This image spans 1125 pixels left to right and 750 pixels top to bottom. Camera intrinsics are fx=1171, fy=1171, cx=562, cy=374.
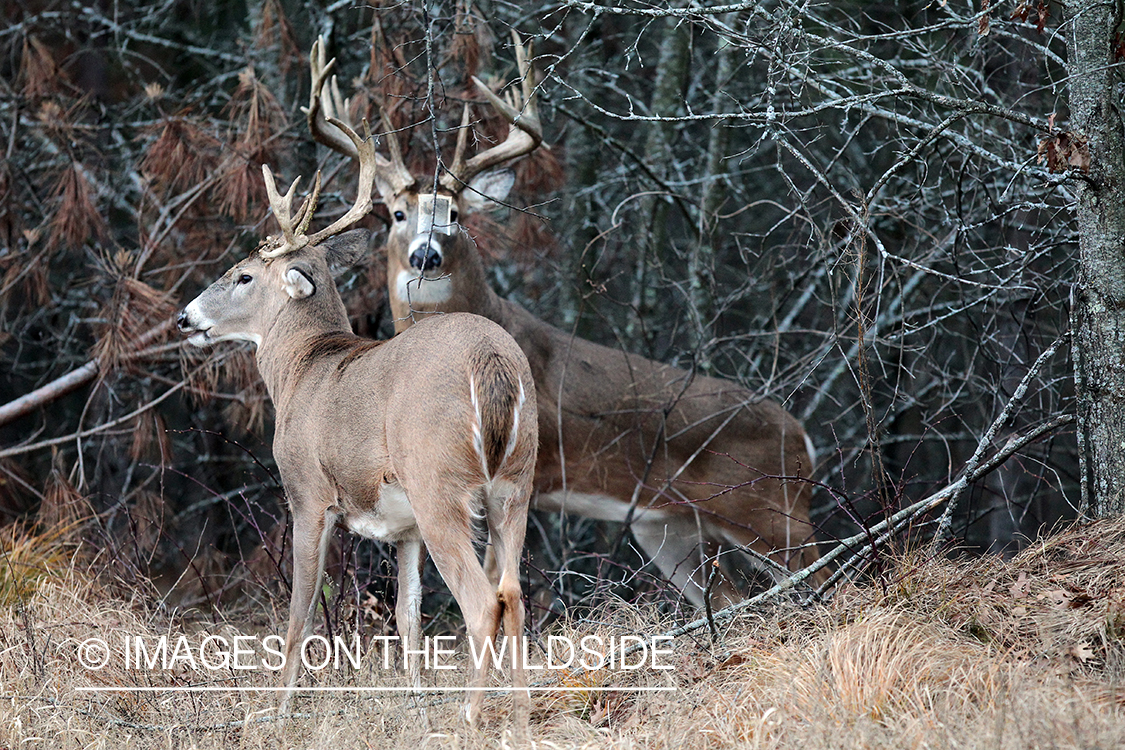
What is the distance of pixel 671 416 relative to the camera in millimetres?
7016

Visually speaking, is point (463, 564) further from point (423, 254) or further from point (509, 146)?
point (509, 146)

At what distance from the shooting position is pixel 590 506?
692cm

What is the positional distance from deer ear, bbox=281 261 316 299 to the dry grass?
1.67 meters

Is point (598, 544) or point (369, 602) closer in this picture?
point (369, 602)

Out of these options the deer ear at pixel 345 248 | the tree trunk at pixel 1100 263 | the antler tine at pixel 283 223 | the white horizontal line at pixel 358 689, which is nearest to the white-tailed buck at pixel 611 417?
the deer ear at pixel 345 248

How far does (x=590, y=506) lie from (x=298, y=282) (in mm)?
2354

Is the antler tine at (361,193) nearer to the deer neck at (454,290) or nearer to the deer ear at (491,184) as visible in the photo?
the deer neck at (454,290)

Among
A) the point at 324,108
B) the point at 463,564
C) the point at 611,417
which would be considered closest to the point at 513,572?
the point at 463,564

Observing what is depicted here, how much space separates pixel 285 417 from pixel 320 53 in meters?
2.15

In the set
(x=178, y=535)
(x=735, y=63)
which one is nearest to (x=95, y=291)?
(x=178, y=535)

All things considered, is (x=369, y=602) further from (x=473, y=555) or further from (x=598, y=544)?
(x=598, y=544)

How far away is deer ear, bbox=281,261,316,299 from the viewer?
544 cm

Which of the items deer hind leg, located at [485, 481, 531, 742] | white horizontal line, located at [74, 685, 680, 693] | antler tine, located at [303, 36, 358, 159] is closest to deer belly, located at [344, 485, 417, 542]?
deer hind leg, located at [485, 481, 531, 742]

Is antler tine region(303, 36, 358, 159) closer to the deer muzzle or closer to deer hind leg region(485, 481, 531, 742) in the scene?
the deer muzzle
